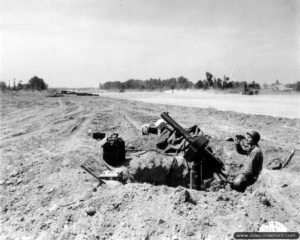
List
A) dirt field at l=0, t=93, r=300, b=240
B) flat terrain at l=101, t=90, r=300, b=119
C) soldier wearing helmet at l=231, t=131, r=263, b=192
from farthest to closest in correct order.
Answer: flat terrain at l=101, t=90, r=300, b=119
soldier wearing helmet at l=231, t=131, r=263, b=192
dirt field at l=0, t=93, r=300, b=240

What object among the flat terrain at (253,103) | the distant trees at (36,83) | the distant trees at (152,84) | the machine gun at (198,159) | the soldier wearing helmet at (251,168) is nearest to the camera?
the soldier wearing helmet at (251,168)

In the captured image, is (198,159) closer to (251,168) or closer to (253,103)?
(251,168)

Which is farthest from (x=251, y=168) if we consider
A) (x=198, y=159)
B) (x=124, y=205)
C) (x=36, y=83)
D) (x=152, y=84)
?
(x=152, y=84)

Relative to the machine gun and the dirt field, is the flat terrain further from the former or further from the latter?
the dirt field

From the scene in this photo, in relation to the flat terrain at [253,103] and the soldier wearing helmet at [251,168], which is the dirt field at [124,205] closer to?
the soldier wearing helmet at [251,168]

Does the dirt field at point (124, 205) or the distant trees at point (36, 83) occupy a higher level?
the distant trees at point (36, 83)

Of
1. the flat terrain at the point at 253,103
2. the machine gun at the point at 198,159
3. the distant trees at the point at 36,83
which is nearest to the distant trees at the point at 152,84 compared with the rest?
the distant trees at the point at 36,83

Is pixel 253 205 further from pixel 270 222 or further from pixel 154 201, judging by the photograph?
pixel 154 201

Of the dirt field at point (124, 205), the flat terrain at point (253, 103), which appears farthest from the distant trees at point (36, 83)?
the dirt field at point (124, 205)

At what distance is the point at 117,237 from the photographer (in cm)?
370

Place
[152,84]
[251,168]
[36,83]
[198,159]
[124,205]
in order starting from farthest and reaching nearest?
1. [152,84]
2. [36,83]
3. [198,159]
4. [251,168]
5. [124,205]

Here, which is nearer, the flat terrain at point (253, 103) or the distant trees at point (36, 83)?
the flat terrain at point (253, 103)

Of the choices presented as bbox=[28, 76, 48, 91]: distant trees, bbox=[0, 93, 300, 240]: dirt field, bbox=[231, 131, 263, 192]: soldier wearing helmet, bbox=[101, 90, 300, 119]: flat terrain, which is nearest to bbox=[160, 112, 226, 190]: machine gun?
bbox=[231, 131, 263, 192]: soldier wearing helmet

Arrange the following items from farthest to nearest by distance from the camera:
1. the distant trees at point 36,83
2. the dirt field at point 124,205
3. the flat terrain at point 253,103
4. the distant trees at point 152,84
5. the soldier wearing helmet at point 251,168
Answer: the distant trees at point 152,84, the distant trees at point 36,83, the flat terrain at point 253,103, the soldier wearing helmet at point 251,168, the dirt field at point 124,205
